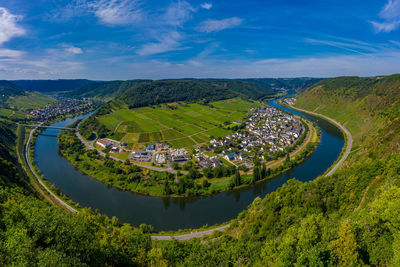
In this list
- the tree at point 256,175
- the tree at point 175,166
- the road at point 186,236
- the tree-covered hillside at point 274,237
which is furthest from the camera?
the tree at point 175,166

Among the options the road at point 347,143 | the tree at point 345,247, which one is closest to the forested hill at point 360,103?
the road at point 347,143

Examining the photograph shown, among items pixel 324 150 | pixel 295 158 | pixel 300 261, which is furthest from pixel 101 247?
pixel 324 150

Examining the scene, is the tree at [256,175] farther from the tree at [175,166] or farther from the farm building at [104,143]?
the farm building at [104,143]

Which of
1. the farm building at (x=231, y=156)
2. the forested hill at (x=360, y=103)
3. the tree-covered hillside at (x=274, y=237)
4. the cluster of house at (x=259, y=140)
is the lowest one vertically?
the farm building at (x=231, y=156)

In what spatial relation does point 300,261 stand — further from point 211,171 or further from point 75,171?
point 75,171

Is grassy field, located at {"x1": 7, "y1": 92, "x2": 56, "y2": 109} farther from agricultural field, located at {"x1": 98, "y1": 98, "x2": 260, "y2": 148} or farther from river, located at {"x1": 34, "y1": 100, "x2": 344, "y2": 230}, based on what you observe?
river, located at {"x1": 34, "y1": 100, "x2": 344, "y2": 230}

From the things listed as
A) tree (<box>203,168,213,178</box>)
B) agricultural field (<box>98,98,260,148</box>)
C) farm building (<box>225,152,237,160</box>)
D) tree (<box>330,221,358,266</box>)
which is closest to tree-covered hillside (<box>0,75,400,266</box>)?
tree (<box>330,221,358,266</box>)
